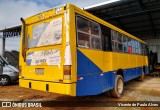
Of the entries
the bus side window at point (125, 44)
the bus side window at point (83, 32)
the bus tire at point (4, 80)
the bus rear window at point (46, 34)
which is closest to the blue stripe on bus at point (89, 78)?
the bus side window at point (83, 32)

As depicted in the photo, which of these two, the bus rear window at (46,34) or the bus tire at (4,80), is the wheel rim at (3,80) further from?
the bus rear window at (46,34)

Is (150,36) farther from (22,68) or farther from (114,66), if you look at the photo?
(22,68)

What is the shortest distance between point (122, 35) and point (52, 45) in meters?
4.47

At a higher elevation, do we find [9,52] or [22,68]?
[9,52]

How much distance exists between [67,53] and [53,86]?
3.55 ft

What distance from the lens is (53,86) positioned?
211 inches

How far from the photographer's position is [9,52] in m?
22.9

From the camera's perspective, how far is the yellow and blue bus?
16.9ft

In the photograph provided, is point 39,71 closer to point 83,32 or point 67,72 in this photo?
point 67,72

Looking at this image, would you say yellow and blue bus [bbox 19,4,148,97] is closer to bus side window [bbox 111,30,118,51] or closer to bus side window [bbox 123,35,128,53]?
bus side window [bbox 111,30,118,51]

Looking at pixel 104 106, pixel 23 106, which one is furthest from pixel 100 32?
pixel 23 106

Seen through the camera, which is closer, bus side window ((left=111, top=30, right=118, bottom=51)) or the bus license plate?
the bus license plate

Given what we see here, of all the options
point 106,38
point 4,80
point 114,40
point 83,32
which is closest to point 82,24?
point 83,32

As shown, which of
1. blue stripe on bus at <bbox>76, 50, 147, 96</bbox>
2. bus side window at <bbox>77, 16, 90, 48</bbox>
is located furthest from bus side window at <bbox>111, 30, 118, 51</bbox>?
bus side window at <bbox>77, 16, 90, 48</bbox>
